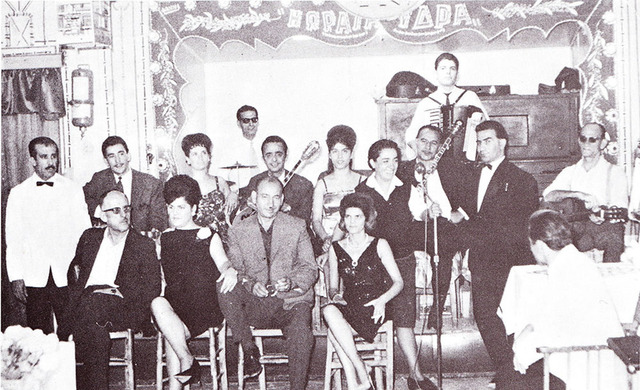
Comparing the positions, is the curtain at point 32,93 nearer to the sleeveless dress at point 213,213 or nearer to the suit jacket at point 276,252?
the sleeveless dress at point 213,213

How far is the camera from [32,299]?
5277 mm

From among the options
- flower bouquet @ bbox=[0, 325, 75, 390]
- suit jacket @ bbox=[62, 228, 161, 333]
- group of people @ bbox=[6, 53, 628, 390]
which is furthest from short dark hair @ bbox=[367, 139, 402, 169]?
flower bouquet @ bbox=[0, 325, 75, 390]

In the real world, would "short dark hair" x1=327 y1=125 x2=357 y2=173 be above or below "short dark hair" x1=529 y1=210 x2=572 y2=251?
above

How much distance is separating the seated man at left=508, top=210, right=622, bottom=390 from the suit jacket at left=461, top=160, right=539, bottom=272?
1.17 metres

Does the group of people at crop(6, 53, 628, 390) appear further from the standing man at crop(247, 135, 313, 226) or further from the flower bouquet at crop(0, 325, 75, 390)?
the flower bouquet at crop(0, 325, 75, 390)

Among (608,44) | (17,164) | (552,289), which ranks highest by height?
(608,44)

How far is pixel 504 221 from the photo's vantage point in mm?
4602

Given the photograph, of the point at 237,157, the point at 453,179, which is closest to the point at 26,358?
the point at 453,179

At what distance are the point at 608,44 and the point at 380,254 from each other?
310 centimetres

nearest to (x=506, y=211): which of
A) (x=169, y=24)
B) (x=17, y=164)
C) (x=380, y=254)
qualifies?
(x=380, y=254)

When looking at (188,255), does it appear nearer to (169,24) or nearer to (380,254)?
(380,254)

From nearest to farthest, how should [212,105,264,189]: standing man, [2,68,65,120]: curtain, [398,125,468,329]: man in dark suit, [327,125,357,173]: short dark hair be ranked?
[398,125,468,329]: man in dark suit < [327,125,357,173]: short dark hair < [2,68,65,120]: curtain < [212,105,264,189]: standing man

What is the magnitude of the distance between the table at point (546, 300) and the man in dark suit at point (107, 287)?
2113mm

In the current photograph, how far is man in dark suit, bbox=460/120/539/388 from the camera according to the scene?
15.0 feet
